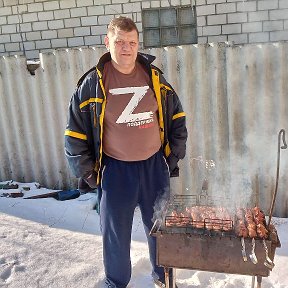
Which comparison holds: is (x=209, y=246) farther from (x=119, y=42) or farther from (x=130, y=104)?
(x=119, y=42)

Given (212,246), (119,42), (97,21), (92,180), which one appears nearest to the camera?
(212,246)

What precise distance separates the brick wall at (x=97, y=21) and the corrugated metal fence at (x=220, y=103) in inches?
114

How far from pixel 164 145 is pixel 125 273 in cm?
127

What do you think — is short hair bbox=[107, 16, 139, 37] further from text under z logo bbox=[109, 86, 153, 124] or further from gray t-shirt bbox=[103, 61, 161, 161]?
text under z logo bbox=[109, 86, 153, 124]

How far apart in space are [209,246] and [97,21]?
645cm

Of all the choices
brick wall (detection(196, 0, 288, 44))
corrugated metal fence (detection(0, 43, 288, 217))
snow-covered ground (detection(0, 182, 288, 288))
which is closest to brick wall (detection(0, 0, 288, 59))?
brick wall (detection(196, 0, 288, 44))

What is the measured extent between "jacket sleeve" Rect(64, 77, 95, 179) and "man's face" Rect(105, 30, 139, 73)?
366 millimetres

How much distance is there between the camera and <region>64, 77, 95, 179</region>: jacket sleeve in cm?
319

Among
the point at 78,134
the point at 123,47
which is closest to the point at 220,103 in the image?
the point at 123,47

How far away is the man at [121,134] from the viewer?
312 cm

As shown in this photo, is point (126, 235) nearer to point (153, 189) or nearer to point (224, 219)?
point (153, 189)

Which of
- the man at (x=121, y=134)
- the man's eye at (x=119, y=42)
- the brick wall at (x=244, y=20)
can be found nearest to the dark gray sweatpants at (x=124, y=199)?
the man at (x=121, y=134)

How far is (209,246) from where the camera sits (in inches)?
113

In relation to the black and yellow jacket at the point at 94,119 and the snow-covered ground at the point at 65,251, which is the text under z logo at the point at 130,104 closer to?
the black and yellow jacket at the point at 94,119
